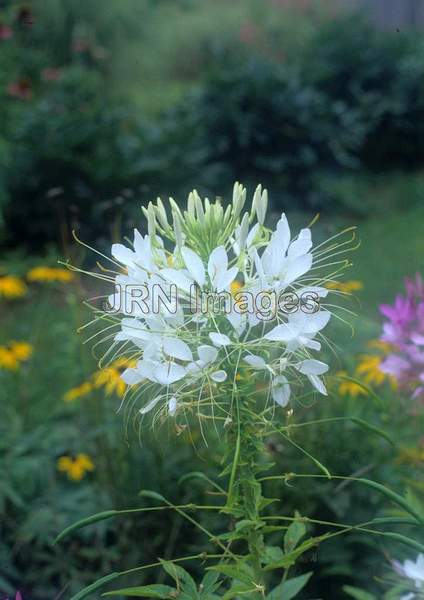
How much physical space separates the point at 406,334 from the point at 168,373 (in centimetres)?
96

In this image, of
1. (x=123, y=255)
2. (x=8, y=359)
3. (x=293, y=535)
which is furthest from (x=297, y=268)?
(x=8, y=359)

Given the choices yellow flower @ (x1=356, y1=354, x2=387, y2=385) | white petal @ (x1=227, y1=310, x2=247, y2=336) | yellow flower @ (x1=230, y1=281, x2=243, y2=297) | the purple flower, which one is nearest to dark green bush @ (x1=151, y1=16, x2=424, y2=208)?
yellow flower @ (x1=356, y1=354, x2=387, y2=385)

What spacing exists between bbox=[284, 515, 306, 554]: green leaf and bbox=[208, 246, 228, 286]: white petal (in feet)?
1.39

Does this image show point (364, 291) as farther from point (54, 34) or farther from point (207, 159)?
point (54, 34)

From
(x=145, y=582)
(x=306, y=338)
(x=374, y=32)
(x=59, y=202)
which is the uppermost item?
(x=374, y=32)

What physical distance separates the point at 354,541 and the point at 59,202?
3.51 metres

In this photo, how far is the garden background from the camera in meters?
2.26

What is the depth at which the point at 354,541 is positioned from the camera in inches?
83.8

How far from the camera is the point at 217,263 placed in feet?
3.56

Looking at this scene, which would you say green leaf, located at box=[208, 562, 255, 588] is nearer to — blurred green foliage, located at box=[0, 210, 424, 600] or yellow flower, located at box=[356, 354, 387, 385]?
blurred green foliage, located at box=[0, 210, 424, 600]

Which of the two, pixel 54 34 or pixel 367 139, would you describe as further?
pixel 54 34

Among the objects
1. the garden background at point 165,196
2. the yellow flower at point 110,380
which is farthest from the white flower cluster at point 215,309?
the yellow flower at point 110,380

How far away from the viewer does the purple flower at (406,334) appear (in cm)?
184

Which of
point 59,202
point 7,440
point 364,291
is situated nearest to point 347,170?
point 364,291
